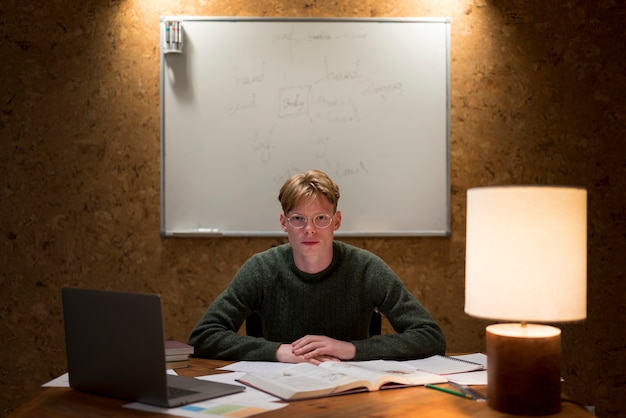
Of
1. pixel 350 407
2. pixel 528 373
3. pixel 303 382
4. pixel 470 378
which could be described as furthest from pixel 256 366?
pixel 528 373

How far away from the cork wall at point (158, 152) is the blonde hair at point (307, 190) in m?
1.04

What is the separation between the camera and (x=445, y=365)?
1860 mm

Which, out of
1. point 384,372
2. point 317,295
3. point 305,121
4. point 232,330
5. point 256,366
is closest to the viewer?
point 384,372

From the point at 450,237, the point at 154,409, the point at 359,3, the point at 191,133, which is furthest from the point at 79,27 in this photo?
the point at 154,409

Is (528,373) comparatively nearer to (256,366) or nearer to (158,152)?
(256,366)

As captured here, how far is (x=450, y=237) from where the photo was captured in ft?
10.9

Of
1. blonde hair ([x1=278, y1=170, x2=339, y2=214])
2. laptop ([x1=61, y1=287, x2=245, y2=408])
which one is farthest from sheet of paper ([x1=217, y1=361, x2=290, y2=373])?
blonde hair ([x1=278, y1=170, x2=339, y2=214])

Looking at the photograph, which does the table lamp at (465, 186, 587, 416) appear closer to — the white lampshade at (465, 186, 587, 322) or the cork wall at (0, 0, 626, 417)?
the white lampshade at (465, 186, 587, 322)

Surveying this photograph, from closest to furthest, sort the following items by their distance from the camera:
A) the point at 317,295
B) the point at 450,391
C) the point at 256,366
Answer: the point at 450,391
the point at 256,366
the point at 317,295

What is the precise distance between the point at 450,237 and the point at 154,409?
215 cm

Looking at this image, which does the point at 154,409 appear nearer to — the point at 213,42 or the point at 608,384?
the point at 213,42

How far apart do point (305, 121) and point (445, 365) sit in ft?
5.55

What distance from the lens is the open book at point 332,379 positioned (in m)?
→ 1.53

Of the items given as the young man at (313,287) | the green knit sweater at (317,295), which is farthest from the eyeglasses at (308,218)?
the green knit sweater at (317,295)
